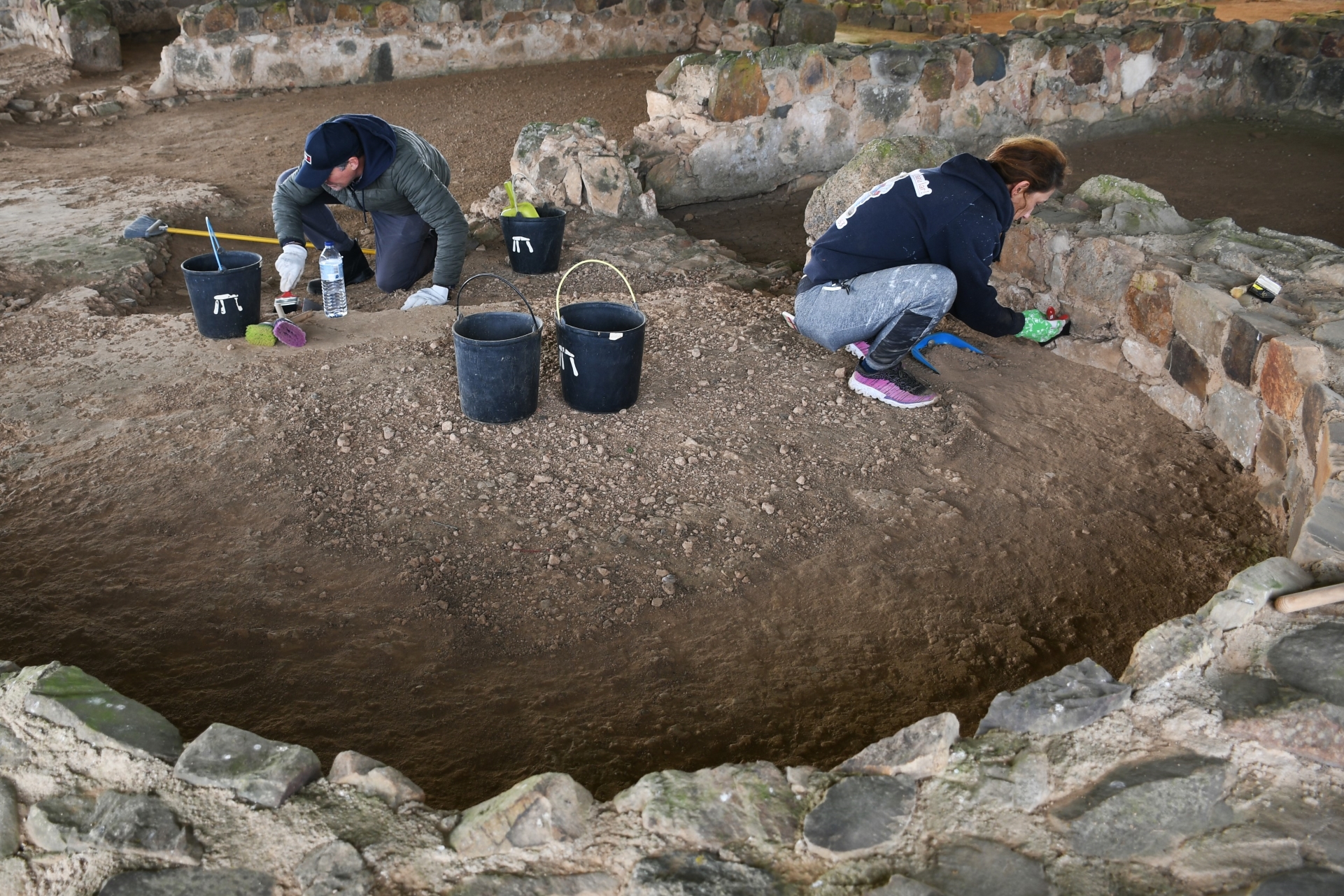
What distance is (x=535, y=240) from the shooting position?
4.66m

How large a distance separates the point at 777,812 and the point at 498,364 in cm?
194

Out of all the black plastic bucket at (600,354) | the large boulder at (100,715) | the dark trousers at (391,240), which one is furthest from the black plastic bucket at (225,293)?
the large boulder at (100,715)

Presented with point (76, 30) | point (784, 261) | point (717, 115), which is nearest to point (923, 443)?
point (784, 261)

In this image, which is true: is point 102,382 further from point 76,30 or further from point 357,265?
point 76,30

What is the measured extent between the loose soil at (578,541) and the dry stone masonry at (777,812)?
Result: 1.20 ft

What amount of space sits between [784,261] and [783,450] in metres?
2.29

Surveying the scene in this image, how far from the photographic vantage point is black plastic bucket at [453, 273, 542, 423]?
3.13 m

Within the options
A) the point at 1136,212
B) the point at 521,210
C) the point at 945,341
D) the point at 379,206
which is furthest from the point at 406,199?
the point at 1136,212

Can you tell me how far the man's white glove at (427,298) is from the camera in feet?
13.9

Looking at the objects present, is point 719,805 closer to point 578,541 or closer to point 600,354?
point 578,541

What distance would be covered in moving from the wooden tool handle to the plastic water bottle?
354 centimetres

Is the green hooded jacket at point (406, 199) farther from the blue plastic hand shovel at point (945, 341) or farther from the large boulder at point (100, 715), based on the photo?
the large boulder at point (100, 715)

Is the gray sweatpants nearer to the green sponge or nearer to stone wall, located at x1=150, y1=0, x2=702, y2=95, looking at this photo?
the green sponge

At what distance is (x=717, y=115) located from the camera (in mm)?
5953
